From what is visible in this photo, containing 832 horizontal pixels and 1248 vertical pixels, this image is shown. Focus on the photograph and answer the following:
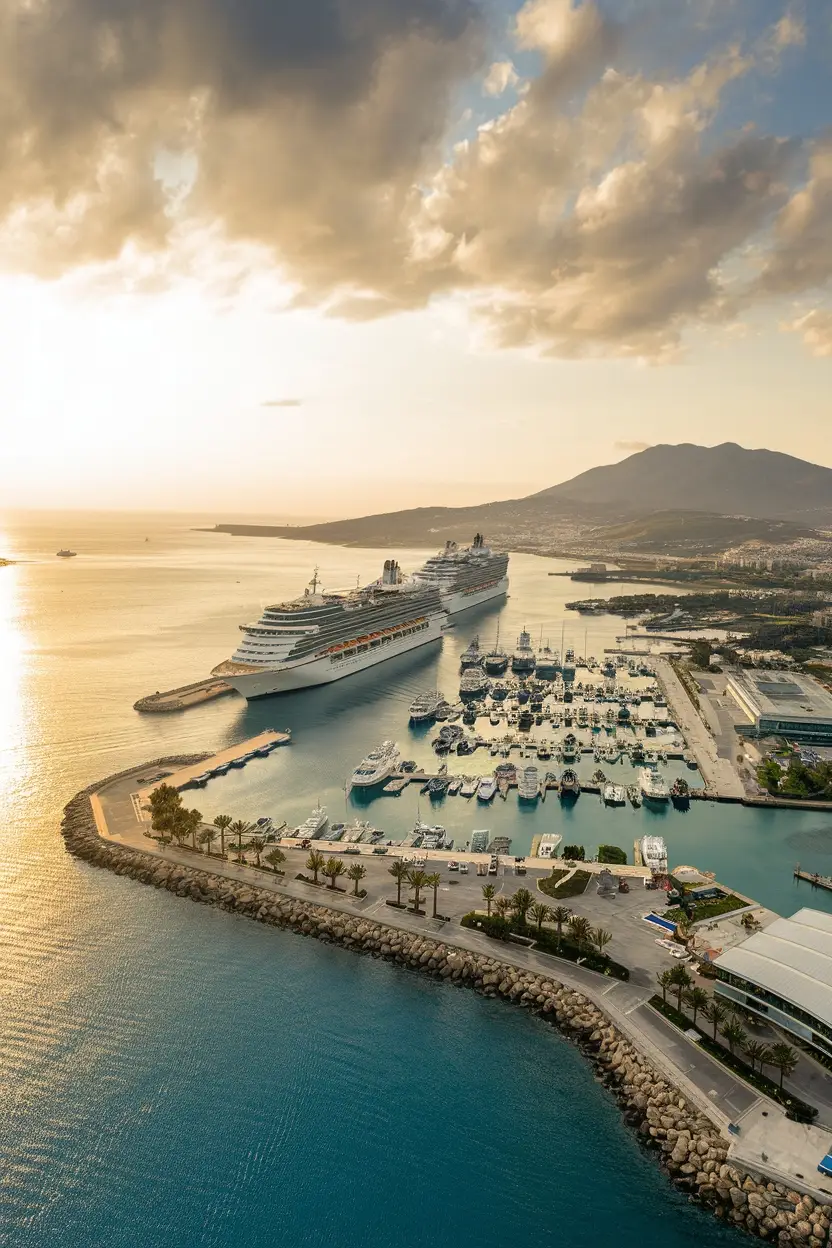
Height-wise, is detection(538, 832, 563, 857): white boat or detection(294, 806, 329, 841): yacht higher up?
detection(294, 806, 329, 841): yacht

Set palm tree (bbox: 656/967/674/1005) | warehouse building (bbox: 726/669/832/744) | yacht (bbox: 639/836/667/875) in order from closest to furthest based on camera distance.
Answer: palm tree (bbox: 656/967/674/1005) < yacht (bbox: 639/836/667/875) < warehouse building (bbox: 726/669/832/744)

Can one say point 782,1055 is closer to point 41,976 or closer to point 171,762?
point 41,976

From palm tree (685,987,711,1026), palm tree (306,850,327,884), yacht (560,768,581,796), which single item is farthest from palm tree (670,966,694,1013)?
yacht (560,768,581,796)

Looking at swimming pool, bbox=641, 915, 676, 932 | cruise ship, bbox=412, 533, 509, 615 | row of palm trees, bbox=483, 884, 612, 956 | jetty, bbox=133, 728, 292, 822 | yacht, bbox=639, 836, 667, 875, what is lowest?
jetty, bbox=133, 728, 292, 822

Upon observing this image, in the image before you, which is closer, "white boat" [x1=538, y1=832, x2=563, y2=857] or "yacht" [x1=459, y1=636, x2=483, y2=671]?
"white boat" [x1=538, y1=832, x2=563, y2=857]

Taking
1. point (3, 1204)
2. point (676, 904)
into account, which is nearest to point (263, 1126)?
point (3, 1204)

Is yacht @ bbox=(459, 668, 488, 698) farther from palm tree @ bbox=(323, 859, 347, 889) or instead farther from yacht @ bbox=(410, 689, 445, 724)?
palm tree @ bbox=(323, 859, 347, 889)
